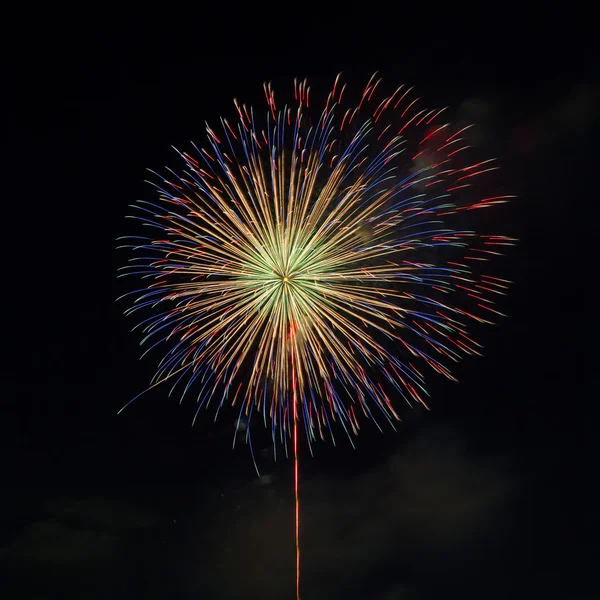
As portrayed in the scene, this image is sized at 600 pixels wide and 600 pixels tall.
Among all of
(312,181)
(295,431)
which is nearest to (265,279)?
(312,181)

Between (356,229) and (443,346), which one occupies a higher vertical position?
(356,229)

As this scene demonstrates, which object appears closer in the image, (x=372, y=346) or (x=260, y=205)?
(x=260, y=205)

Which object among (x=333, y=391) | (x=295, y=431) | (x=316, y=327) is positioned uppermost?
(x=316, y=327)

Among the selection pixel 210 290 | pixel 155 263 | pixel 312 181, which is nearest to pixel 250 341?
pixel 210 290

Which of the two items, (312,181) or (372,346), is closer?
(312,181)

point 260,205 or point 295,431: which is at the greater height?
point 260,205

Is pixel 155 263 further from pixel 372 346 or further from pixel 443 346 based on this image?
pixel 443 346

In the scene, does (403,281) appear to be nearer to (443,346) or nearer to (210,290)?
(443,346)

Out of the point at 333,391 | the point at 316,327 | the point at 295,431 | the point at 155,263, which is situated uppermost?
the point at 155,263
